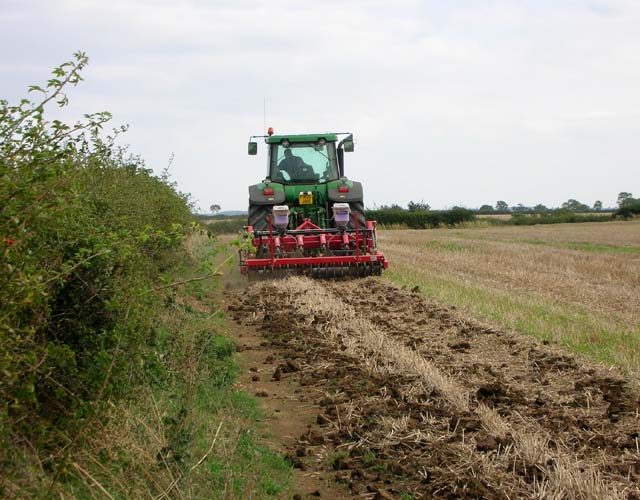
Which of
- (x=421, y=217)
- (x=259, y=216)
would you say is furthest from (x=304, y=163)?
(x=421, y=217)

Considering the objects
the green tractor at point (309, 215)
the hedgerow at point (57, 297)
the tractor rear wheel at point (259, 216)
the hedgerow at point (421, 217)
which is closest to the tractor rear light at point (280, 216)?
the green tractor at point (309, 215)

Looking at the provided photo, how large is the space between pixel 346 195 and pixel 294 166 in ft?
4.41

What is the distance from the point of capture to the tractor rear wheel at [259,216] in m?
13.5

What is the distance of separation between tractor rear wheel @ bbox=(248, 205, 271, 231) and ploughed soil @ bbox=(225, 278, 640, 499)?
5.04 m

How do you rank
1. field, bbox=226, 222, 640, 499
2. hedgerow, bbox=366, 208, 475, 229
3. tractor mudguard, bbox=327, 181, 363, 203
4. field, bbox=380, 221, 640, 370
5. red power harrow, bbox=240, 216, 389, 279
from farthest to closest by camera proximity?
1. hedgerow, bbox=366, 208, 475, 229
2. tractor mudguard, bbox=327, 181, 363, 203
3. red power harrow, bbox=240, 216, 389, 279
4. field, bbox=380, 221, 640, 370
5. field, bbox=226, 222, 640, 499

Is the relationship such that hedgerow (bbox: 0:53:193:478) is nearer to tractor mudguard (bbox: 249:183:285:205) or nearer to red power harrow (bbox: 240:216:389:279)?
red power harrow (bbox: 240:216:389:279)

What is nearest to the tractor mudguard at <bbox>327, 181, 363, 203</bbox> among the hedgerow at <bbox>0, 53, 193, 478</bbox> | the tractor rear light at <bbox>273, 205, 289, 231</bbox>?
the tractor rear light at <bbox>273, 205, 289, 231</bbox>

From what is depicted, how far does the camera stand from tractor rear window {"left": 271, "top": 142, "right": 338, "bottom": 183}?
14070 mm

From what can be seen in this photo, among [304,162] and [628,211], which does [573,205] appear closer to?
[628,211]

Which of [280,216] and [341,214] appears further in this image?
[341,214]

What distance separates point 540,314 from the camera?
9320mm

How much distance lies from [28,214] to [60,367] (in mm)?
1103

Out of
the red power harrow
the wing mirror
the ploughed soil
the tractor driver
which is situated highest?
the wing mirror

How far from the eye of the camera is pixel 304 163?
1415cm
